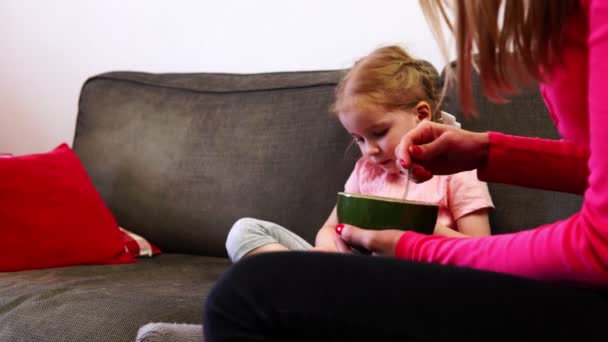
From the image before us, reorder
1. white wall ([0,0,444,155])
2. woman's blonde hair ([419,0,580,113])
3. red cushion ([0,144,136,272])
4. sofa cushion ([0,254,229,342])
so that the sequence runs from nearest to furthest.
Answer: woman's blonde hair ([419,0,580,113]) → sofa cushion ([0,254,229,342]) → red cushion ([0,144,136,272]) → white wall ([0,0,444,155])

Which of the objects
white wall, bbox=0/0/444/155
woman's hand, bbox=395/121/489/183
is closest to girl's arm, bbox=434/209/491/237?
woman's hand, bbox=395/121/489/183

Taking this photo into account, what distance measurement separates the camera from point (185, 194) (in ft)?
6.15

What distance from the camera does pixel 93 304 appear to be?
3.92ft

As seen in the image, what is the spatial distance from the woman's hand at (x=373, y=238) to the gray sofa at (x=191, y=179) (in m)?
0.43

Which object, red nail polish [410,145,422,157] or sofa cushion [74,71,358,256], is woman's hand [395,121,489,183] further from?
sofa cushion [74,71,358,256]

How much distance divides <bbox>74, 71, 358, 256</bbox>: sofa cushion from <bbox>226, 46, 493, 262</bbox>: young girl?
134 millimetres

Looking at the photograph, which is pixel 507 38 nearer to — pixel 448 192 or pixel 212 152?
pixel 448 192

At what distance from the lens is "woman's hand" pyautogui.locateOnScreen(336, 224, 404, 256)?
76cm

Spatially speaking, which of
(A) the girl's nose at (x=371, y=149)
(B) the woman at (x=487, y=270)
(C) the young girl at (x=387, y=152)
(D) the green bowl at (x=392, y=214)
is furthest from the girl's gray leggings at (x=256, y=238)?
(B) the woman at (x=487, y=270)

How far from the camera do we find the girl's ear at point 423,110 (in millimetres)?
1483

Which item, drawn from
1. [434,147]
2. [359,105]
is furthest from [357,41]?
[434,147]

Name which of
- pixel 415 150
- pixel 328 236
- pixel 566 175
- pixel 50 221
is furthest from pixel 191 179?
pixel 566 175

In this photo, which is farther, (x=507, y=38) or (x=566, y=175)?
(x=566, y=175)

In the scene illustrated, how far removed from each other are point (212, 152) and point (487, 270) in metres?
1.33
